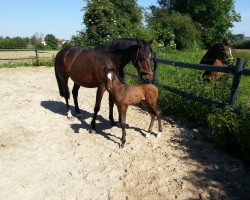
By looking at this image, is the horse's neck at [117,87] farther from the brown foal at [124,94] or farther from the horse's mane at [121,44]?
the horse's mane at [121,44]

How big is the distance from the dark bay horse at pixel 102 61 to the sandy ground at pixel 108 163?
782 mm

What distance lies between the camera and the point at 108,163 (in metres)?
4.87

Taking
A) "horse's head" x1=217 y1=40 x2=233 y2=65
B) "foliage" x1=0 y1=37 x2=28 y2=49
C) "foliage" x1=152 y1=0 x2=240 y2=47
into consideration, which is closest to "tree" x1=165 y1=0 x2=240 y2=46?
"foliage" x1=152 y1=0 x2=240 y2=47

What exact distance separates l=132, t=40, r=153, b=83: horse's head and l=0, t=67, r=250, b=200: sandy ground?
3.87 ft

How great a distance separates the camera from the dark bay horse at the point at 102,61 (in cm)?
574

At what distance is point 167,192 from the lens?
3.94m

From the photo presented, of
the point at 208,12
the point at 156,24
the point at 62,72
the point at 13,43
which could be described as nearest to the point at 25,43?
the point at 13,43

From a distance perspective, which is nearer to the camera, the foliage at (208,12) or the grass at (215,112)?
the grass at (215,112)

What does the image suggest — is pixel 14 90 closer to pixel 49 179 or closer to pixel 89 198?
pixel 49 179

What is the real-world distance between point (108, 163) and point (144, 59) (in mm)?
2054

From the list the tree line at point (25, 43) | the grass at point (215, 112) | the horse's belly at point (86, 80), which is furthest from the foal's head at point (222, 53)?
the tree line at point (25, 43)

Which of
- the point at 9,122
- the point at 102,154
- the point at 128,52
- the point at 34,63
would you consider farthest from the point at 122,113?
the point at 34,63

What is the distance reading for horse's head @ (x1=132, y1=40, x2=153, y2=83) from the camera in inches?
223

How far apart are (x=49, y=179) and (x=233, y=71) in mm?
3659
